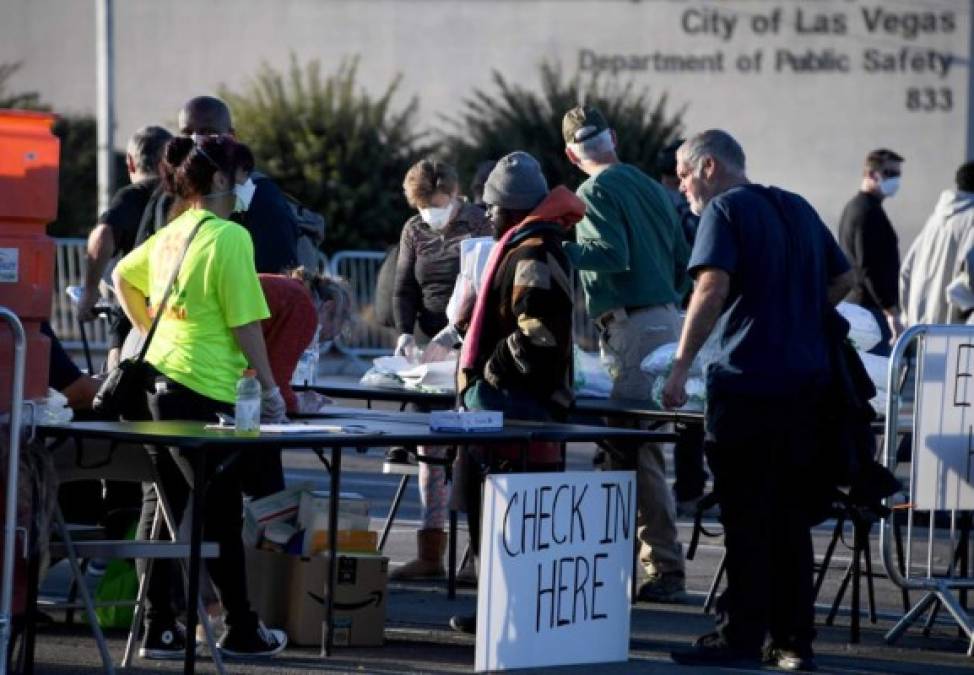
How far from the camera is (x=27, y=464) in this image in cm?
641

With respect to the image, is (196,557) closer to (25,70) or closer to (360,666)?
(360,666)

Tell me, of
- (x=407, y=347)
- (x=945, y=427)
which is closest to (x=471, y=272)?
(x=407, y=347)

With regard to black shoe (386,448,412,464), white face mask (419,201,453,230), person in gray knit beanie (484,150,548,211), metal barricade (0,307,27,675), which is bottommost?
black shoe (386,448,412,464)

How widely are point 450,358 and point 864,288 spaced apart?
6.15 metres

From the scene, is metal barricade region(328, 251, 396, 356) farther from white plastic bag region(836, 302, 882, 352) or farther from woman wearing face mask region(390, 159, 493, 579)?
white plastic bag region(836, 302, 882, 352)

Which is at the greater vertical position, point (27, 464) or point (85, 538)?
point (27, 464)

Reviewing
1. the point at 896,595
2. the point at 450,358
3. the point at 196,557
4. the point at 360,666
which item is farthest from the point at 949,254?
the point at 196,557

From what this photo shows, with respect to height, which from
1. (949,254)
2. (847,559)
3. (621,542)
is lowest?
(847,559)

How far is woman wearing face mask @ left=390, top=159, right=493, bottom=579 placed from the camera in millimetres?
9797

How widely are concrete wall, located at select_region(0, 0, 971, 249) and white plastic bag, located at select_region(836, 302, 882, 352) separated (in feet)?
64.9

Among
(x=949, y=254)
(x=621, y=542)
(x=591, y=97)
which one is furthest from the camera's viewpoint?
(x=591, y=97)

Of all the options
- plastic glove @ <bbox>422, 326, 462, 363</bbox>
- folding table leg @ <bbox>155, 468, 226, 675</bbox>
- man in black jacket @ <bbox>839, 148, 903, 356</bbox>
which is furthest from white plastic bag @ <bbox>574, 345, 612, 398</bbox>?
man in black jacket @ <bbox>839, 148, 903, 356</bbox>

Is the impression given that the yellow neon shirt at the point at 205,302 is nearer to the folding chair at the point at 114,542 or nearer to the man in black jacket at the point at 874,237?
the folding chair at the point at 114,542

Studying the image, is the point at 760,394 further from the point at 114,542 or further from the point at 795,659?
the point at 114,542
